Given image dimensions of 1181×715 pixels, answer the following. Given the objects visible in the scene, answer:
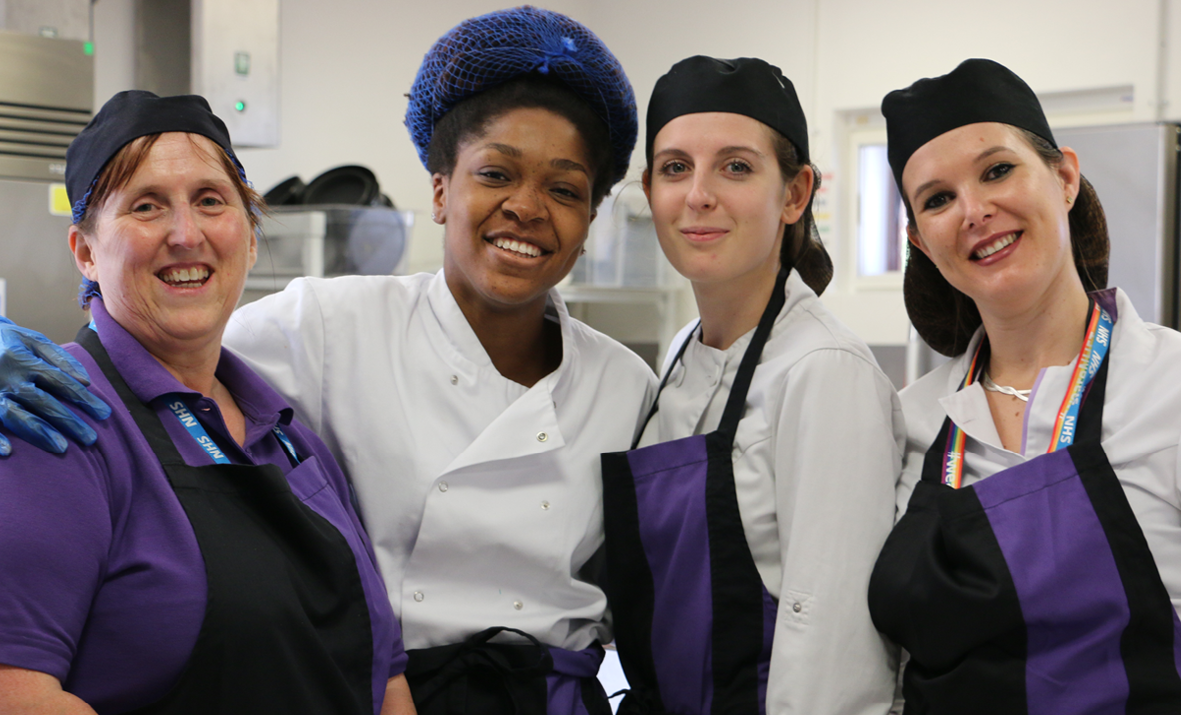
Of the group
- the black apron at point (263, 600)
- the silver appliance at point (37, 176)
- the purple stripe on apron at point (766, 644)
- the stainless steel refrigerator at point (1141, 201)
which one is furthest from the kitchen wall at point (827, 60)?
the purple stripe on apron at point (766, 644)

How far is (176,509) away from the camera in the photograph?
103 centimetres

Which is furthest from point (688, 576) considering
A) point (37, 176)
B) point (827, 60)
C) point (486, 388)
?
point (827, 60)

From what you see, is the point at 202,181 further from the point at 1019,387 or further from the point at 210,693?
the point at 1019,387

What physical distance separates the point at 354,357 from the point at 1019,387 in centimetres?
98

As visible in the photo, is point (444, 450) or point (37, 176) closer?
point (444, 450)

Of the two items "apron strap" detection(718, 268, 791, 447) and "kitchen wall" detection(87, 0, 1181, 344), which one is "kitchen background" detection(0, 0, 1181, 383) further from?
"apron strap" detection(718, 268, 791, 447)

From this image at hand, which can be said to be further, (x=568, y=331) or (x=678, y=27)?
(x=678, y=27)

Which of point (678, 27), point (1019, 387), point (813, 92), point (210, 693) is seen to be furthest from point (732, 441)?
point (678, 27)

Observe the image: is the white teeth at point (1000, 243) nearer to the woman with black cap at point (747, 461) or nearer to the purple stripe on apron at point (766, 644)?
the woman with black cap at point (747, 461)

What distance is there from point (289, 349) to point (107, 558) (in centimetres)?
53

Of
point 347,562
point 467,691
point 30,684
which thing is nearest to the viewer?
point 30,684

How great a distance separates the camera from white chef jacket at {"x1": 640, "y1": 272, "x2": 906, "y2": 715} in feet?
4.11

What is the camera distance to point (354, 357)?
1.47 metres

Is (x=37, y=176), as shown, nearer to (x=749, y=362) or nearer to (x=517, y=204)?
(x=517, y=204)
